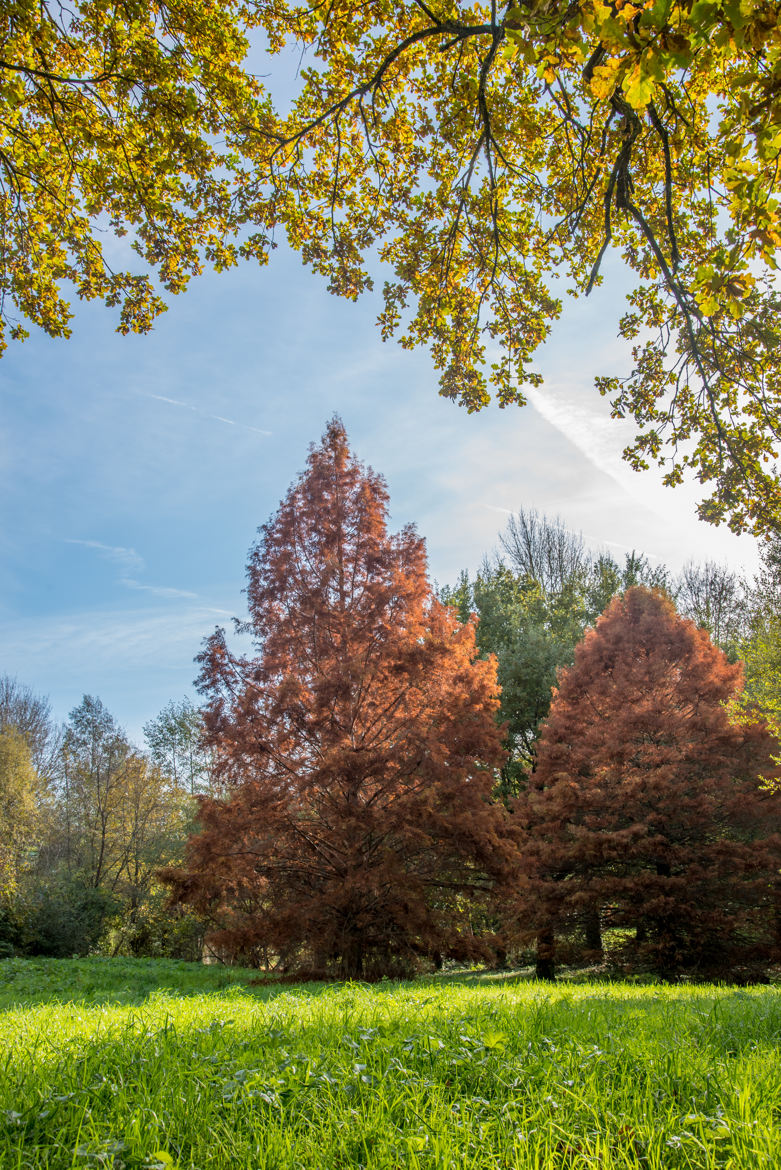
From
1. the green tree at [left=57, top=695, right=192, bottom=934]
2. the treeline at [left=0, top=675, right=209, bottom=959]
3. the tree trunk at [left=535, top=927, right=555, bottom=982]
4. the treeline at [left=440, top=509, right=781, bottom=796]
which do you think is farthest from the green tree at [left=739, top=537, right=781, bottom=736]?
the green tree at [left=57, top=695, right=192, bottom=934]

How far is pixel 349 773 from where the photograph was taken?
10.6 meters

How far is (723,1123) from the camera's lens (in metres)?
2.24

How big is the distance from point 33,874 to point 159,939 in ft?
18.6

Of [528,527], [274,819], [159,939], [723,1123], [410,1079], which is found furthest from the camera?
[528,527]

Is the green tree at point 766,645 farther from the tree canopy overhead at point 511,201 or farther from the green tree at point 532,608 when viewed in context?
the tree canopy overhead at point 511,201

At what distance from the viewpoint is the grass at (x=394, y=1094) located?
2.03m

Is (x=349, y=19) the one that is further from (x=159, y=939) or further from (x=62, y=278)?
(x=159, y=939)

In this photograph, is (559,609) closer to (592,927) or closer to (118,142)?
(592,927)

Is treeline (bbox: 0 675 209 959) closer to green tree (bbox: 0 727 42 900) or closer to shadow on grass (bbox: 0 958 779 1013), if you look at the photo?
green tree (bbox: 0 727 42 900)

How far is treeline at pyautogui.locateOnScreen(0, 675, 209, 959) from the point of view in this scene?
68.4 feet

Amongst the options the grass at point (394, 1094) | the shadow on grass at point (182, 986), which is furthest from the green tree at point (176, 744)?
the grass at point (394, 1094)

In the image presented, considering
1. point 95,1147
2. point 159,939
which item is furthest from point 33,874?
point 95,1147

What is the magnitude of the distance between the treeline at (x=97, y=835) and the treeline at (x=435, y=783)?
8.98m

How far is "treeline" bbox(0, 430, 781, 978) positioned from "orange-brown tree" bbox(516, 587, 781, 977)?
62 mm
